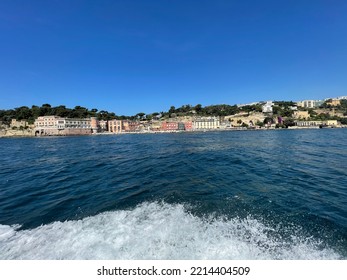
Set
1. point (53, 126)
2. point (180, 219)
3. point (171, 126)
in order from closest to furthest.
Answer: point (180, 219), point (53, 126), point (171, 126)

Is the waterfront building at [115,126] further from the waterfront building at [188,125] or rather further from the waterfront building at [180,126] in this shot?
the waterfront building at [188,125]

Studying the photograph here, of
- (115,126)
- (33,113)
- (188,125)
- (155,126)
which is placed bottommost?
(188,125)

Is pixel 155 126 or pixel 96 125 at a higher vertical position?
pixel 96 125

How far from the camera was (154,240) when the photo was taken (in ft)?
14.7

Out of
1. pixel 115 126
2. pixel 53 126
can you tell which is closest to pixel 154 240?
pixel 53 126

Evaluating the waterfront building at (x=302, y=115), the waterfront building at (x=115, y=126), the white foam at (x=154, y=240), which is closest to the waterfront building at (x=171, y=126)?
the waterfront building at (x=115, y=126)

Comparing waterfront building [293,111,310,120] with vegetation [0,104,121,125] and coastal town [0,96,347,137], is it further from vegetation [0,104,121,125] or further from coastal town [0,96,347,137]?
vegetation [0,104,121,125]

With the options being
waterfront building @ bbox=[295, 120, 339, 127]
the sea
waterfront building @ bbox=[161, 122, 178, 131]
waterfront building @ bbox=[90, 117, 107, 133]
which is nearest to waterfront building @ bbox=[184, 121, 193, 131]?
waterfront building @ bbox=[161, 122, 178, 131]

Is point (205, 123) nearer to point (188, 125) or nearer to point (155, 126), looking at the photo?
point (188, 125)

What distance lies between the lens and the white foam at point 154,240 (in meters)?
4.04

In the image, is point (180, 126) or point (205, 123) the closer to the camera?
point (180, 126)

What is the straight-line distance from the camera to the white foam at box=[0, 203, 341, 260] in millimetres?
4039
